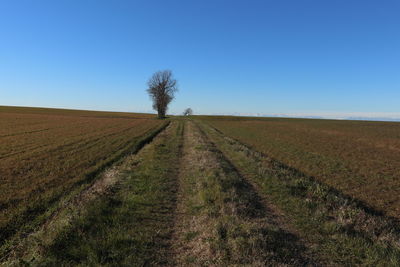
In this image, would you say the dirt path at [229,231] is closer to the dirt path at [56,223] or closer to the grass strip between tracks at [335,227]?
the grass strip between tracks at [335,227]

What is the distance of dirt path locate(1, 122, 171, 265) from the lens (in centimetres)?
405

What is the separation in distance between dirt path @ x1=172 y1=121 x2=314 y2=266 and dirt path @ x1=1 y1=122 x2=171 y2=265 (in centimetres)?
269

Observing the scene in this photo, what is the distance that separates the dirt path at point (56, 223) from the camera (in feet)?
13.3

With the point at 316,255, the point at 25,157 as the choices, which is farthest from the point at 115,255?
the point at 25,157

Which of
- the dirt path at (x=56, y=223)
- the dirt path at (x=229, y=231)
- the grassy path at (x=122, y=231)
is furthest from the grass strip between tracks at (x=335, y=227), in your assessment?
the dirt path at (x=56, y=223)

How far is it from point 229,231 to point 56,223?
4311 mm

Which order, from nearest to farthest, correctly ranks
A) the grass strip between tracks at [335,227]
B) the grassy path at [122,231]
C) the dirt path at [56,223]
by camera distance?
the grassy path at [122,231] < the dirt path at [56,223] < the grass strip between tracks at [335,227]

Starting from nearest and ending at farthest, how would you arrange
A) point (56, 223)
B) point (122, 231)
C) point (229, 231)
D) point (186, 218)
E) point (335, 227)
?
point (229, 231), point (122, 231), point (56, 223), point (335, 227), point (186, 218)

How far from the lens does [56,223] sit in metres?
5.05

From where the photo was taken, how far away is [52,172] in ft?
31.1

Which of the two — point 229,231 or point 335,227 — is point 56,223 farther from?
point 335,227

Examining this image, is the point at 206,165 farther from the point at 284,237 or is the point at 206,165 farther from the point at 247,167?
the point at 284,237

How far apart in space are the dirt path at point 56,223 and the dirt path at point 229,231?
2693mm

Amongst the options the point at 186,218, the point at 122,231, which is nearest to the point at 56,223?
the point at 122,231
